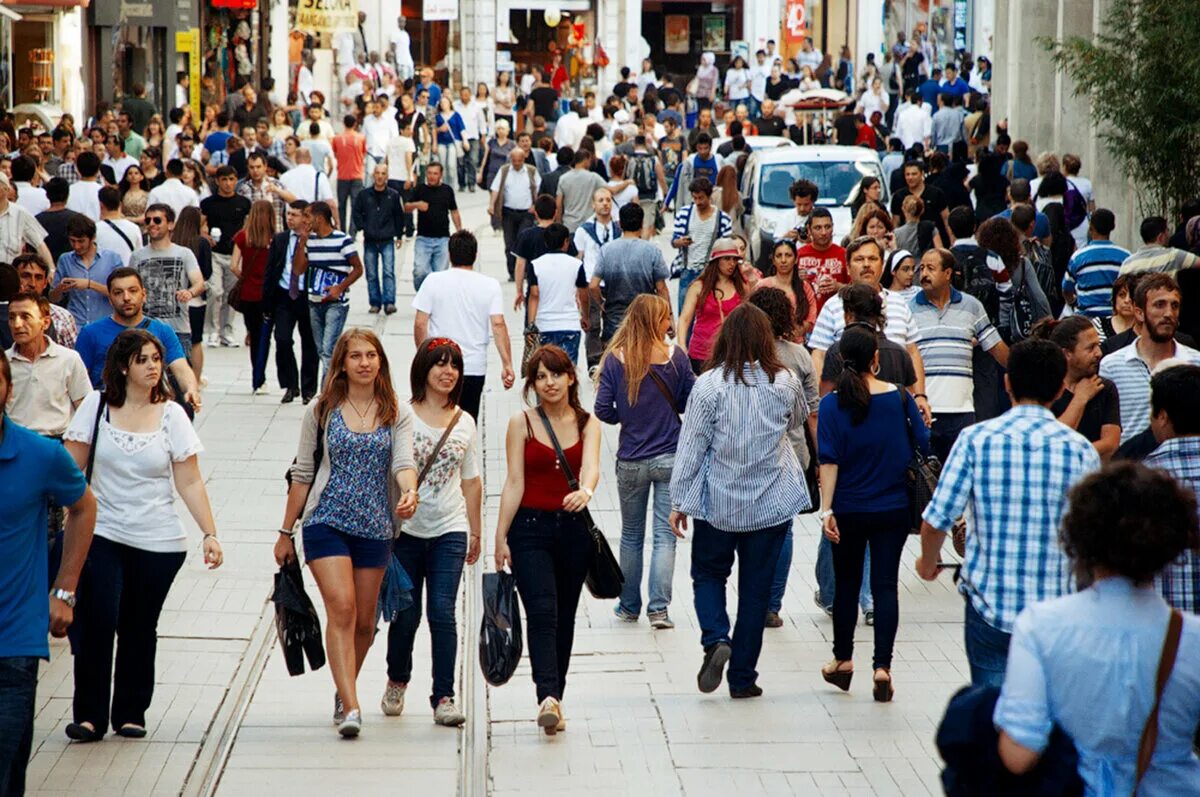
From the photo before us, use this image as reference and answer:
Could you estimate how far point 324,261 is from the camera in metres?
15.8

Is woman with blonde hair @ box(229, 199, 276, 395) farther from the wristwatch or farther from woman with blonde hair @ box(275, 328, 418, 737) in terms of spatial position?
the wristwatch

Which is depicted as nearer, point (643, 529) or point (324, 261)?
point (643, 529)

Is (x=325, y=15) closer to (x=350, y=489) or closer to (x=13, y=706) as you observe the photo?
(x=350, y=489)

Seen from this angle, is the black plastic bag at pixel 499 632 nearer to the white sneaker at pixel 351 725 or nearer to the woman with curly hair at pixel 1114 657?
the white sneaker at pixel 351 725

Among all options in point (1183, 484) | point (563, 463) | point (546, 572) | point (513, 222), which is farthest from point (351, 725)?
point (513, 222)

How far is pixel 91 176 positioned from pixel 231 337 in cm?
317

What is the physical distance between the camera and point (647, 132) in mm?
32875

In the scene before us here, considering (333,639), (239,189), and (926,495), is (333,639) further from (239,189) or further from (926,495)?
(239,189)

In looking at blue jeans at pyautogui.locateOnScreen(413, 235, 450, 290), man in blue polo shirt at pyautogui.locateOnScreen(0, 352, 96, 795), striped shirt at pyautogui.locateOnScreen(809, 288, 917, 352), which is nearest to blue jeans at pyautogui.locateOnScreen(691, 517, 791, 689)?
striped shirt at pyautogui.locateOnScreen(809, 288, 917, 352)

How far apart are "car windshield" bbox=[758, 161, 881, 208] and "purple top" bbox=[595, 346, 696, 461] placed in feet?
43.4

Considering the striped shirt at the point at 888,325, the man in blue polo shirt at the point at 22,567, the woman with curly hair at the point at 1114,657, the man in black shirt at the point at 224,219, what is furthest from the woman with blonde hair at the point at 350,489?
the man in black shirt at the point at 224,219

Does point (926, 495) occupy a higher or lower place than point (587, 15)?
lower

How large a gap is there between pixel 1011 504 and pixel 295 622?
3.11 metres

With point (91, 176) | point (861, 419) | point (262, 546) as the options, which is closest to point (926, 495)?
point (861, 419)
